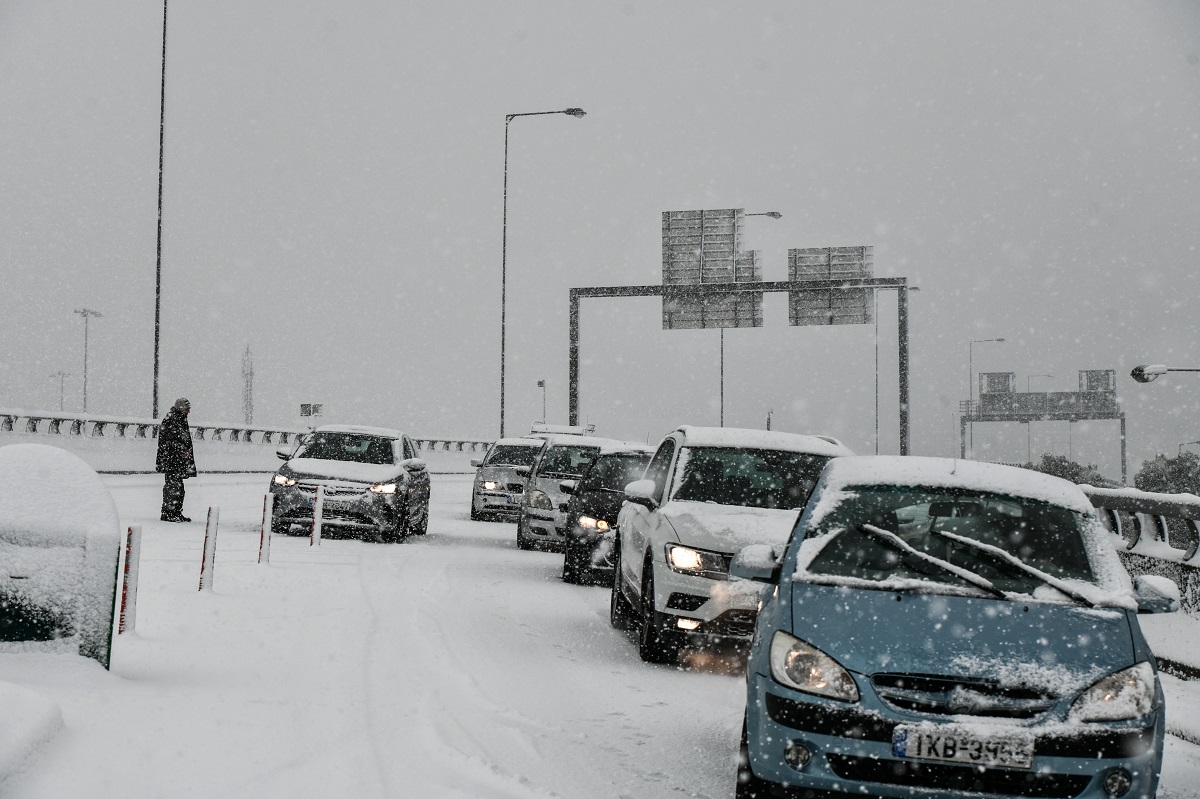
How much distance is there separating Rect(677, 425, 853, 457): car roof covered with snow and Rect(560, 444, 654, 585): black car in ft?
9.59

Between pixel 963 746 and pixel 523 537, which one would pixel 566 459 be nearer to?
pixel 523 537

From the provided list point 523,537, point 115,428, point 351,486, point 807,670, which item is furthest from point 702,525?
point 115,428

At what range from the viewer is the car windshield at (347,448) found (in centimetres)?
2011

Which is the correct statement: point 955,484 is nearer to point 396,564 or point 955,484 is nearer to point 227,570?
point 227,570

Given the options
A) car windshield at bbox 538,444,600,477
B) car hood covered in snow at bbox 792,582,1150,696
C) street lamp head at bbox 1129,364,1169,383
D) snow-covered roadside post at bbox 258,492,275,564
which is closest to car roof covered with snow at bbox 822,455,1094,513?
car hood covered in snow at bbox 792,582,1150,696

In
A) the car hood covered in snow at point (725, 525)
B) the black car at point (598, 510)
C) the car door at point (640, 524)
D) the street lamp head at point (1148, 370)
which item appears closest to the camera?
the car hood covered in snow at point (725, 525)

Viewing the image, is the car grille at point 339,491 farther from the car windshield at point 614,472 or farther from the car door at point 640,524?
the car door at point 640,524

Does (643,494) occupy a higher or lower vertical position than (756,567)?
higher

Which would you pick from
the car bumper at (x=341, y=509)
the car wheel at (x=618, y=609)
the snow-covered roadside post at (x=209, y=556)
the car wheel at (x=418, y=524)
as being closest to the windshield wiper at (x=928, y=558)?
the car wheel at (x=618, y=609)

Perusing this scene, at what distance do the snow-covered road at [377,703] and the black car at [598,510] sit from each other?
3.96ft

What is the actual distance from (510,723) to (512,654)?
2.43m

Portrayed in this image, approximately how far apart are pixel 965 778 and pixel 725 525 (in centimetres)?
447

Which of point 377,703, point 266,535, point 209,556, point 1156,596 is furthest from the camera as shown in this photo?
point 266,535

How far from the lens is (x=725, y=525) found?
924 cm
